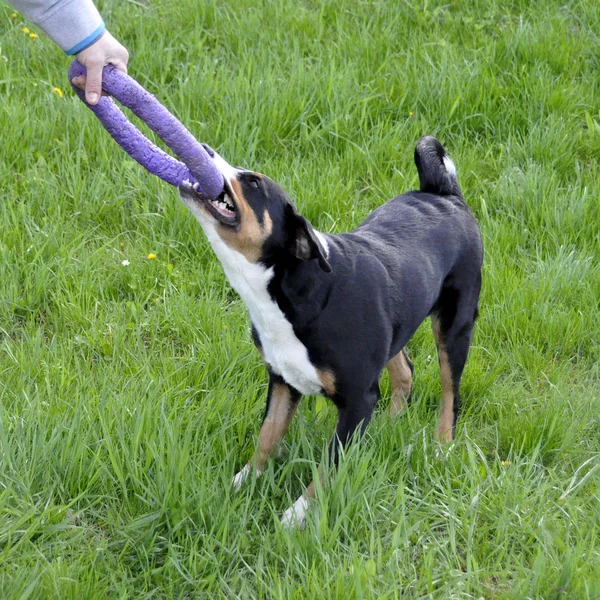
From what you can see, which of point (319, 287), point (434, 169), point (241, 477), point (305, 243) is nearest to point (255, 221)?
point (305, 243)

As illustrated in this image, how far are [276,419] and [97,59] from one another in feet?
4.98

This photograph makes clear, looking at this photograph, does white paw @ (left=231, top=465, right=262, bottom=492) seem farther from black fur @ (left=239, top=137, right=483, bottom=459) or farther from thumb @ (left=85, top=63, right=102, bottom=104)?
thumb @ (left=85, top=63, right=102, bottom=104)

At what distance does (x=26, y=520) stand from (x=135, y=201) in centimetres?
229

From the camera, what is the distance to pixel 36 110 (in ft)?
17.8

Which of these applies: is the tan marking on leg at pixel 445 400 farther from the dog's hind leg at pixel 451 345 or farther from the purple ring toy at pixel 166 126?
the purple ring toy at pixel 166 126

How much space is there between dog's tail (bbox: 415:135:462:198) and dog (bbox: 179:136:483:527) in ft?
0.71

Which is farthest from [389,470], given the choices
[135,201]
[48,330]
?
[135,201]

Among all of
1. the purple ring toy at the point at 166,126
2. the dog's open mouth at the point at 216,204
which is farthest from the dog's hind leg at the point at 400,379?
the purple ring toy at the point at 166,126

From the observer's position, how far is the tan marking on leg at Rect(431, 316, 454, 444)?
3.84 metres

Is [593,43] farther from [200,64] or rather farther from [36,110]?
[36,110]

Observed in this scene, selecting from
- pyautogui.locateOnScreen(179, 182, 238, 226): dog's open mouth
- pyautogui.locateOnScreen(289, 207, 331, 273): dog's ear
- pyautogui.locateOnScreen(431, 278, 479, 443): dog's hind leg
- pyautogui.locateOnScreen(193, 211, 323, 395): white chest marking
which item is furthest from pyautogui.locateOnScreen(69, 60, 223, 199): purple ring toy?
pyautogui.locateOnScreen(431, 278, 479, 443): dog's hind leg

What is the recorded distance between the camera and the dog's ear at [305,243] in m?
3.09

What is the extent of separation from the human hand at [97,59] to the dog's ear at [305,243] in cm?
81

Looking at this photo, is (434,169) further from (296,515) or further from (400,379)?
(296,515)
